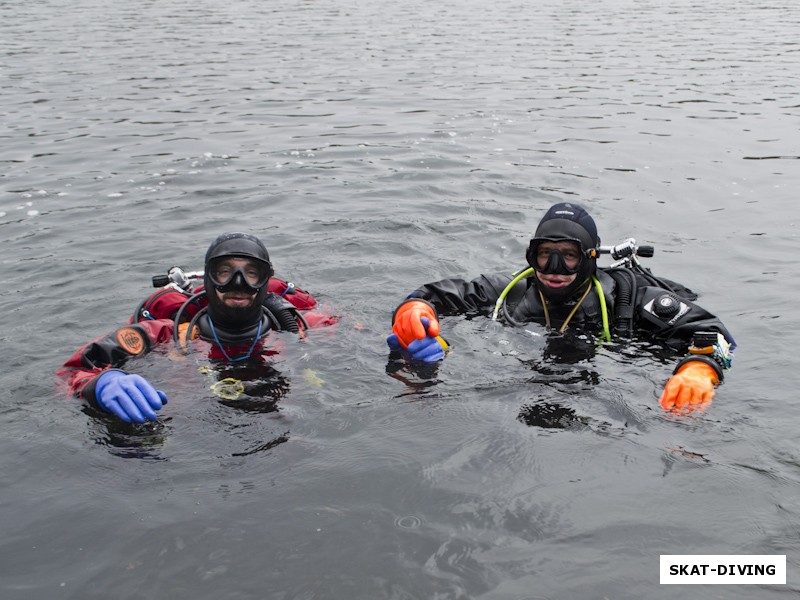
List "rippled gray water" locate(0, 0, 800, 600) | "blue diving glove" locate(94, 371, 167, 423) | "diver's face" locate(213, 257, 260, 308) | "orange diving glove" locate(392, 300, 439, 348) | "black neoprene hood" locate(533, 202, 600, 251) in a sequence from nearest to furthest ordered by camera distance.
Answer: "rippled gray water" locate(0, 0, 800, 600) → "blue diving glove" locate(94, 371, 167, 423) → "diver's face" locate(213, 257, 260, 308) → "orange diving glove" locate(392, 300, 439, 348) → "black neoprene hood" locate(533, 202, 600, 251)

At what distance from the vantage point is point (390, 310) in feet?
23.2

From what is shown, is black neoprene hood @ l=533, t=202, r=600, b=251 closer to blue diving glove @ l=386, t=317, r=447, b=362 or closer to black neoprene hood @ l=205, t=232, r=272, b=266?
blue diving glove @ l=386, t=317, r=447, b=362

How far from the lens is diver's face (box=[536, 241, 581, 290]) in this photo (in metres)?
5.92

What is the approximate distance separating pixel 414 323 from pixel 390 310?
1.45m

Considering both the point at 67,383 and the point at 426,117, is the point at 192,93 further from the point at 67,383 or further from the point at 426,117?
the point at 67,383

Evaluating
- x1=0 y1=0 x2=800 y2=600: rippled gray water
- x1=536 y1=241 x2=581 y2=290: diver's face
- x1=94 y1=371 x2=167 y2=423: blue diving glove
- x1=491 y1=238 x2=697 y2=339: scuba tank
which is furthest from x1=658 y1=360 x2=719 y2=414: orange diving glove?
x1=94 y1=371 x2=167 y2=423: blue diving glove

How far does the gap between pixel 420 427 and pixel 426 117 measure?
32.0 feet

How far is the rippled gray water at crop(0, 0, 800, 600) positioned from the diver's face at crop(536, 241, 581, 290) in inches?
17.5

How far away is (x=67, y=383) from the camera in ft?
17.4

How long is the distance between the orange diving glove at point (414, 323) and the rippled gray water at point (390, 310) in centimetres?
28

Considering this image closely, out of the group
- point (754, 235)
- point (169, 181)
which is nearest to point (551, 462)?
A: point (754, 235)

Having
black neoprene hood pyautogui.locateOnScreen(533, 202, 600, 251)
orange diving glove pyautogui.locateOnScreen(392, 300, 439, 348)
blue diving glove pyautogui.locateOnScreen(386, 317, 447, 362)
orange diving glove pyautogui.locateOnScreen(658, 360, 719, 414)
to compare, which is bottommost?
orange diving glove pyautogui.locateOnScreen(658, 360, 719, 414)

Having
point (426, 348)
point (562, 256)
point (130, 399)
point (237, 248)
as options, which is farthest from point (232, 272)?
point (562, 256)

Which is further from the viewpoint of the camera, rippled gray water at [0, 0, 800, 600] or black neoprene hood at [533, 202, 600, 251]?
black neoprene hood at [533, 202, 600, 251]
